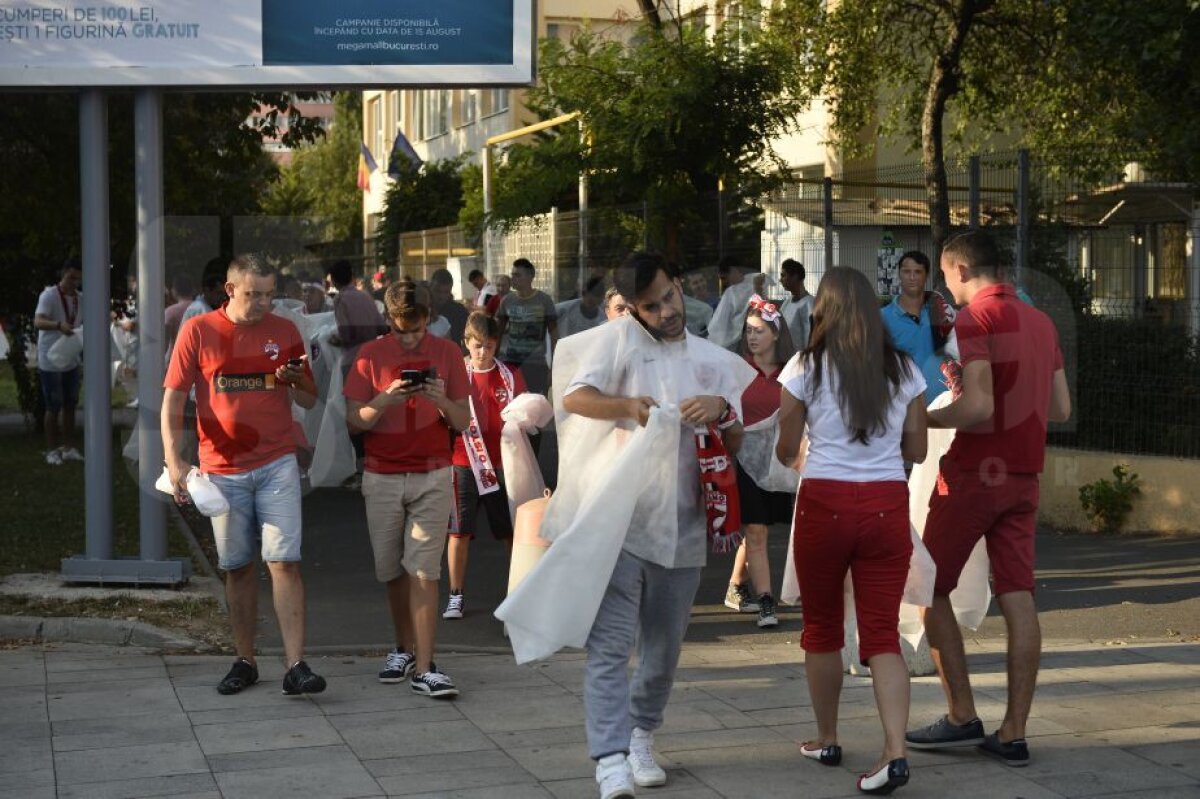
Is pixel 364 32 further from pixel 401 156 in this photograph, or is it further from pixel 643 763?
pixel 401 156

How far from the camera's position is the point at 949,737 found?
21.0 ft

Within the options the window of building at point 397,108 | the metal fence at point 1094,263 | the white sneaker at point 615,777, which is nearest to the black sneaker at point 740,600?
the white sneaker at point 615,777

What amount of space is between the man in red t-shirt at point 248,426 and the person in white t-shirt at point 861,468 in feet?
8.08

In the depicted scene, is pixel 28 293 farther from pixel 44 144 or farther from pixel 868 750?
pixel 868 750

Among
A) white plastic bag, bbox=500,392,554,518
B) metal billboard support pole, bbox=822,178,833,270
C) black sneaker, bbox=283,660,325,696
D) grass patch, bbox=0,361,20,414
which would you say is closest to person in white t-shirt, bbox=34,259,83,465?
grass patch, bbox=0,361,20,414

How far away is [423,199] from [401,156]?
1.20 m

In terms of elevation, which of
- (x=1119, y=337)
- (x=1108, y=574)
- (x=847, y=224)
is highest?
(x=847, y=224)

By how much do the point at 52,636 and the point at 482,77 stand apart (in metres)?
3.78

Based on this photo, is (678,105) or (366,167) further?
(366,167)

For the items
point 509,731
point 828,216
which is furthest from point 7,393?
point 509,731

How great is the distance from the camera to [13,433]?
69.5 ft

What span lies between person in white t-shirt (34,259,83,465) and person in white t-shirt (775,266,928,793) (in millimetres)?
11753

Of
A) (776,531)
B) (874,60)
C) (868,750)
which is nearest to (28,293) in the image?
(874,60)

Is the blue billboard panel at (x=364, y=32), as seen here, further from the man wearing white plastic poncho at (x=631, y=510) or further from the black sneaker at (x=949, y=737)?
the black sneaker at (x=949, y=737)
